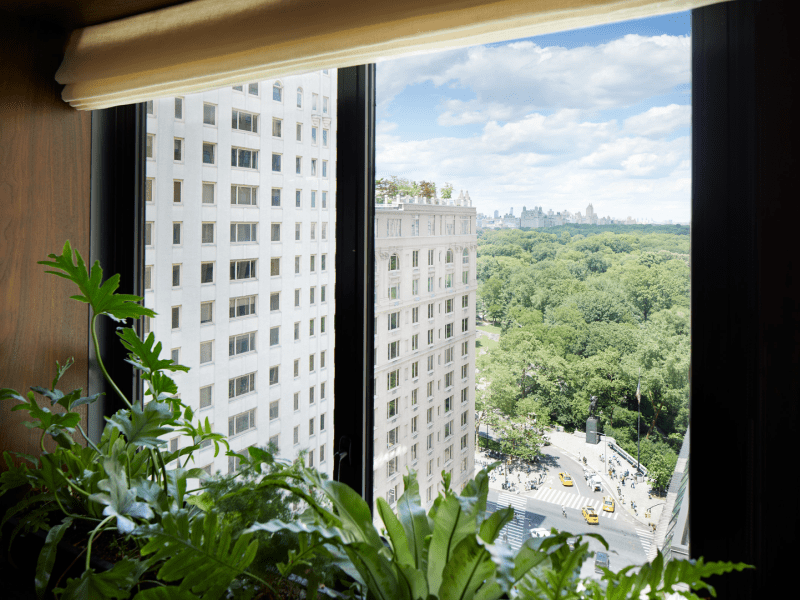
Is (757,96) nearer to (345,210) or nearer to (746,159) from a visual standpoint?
(746,159)

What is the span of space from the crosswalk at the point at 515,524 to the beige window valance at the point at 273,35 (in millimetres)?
1004

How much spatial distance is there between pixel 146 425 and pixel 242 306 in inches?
19.3

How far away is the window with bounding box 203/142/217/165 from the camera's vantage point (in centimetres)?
166

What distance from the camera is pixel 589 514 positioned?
109 cm

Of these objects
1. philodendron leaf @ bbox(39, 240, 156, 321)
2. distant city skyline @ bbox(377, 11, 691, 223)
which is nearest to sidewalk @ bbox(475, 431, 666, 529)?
distant city skyline @ bbox(377, 11, 691, 223)

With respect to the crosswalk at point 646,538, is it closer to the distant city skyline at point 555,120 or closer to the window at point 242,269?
the distant city skyline at point 555,120

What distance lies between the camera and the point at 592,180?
1.13m

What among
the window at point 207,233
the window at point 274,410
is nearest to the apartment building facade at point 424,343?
the window at point 274,410

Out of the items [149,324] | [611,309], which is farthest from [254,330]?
[611,309]

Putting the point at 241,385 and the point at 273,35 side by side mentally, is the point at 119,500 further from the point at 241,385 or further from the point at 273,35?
the point at 273,35

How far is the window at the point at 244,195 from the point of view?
1.61 m

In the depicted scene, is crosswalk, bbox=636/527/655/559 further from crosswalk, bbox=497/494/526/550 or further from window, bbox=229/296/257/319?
window, bbox=229/296/257/319

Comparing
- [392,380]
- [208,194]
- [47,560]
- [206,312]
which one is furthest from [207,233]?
[47,560]

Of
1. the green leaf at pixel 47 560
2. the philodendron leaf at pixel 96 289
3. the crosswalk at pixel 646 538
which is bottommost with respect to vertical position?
the green leaf at pixel 47 560
